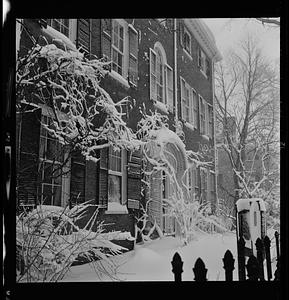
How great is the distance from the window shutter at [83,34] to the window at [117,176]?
78 cm

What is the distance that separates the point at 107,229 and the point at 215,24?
1.73m

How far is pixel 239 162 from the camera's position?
131 inches

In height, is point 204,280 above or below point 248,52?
below

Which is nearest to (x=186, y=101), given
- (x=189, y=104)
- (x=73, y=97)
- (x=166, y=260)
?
(x=189, y=104)

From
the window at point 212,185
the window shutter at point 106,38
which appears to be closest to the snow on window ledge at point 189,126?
the window at point 212,185

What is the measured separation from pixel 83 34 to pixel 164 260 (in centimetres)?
177

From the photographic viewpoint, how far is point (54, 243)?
10.0 feet

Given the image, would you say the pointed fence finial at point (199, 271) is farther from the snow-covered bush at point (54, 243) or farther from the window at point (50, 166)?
the window at point (50, 166)

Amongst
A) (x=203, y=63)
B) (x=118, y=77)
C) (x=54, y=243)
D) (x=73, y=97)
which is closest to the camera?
(x=54, y=243)

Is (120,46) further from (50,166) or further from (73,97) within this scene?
(50,166)

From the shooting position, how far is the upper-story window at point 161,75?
3.39 meters
